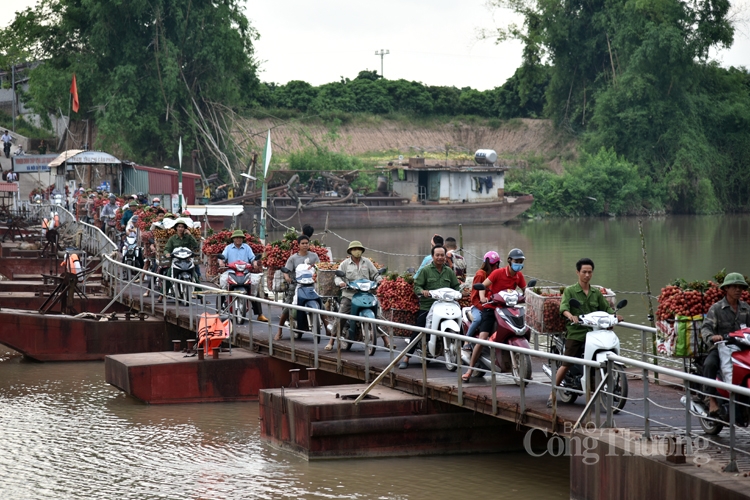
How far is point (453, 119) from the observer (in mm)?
90875

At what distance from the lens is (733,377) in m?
9.57

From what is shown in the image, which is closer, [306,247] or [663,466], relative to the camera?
[663,466]

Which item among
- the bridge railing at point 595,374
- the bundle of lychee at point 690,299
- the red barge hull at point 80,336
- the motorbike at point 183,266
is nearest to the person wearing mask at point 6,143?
the red barge hull at point 80,336

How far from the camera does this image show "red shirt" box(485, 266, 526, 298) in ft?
40.8

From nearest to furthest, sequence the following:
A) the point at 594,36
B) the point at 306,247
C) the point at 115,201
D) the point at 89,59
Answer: the point at 306,247 → the point at 115,201 → the point at 89,59 → the point at 594,36

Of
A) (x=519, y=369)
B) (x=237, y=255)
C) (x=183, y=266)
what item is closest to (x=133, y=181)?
(x=183, y=266)

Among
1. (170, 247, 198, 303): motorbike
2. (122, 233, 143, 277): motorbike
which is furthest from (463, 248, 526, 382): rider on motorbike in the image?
(122, 233, 143, 277): motorbike

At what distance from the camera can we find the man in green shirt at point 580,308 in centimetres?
1120

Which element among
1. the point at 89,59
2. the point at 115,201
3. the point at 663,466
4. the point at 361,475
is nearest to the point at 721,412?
the point at 663,466

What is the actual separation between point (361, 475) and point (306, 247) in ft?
15.9

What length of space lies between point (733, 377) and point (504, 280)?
3371 millimetres

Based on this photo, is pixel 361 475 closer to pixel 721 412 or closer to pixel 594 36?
pixel 721 412

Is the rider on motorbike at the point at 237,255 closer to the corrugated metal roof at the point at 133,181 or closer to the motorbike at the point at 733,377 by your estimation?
the motorbike at the point at 733,377

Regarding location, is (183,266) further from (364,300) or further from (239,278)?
(364,300)
